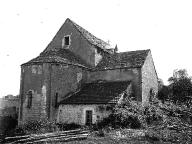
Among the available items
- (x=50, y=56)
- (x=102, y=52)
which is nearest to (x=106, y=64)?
(x=102, y=52)

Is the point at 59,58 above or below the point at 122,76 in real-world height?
above

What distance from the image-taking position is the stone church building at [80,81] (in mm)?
24438

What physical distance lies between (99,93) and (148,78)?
288 inches

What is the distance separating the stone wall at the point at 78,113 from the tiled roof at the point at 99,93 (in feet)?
1.57

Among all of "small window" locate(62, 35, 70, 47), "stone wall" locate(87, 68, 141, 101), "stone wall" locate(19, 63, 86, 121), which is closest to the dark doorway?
"stone wall" locate(19, 63, 86, 121)

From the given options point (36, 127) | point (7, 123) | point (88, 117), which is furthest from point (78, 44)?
point (7, 123)

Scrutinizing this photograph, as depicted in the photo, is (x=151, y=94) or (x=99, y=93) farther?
(x=151, y=94)

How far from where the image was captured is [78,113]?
79.7 feet

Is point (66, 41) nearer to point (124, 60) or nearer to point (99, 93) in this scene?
point (124, 60)

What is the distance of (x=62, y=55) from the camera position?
2834 cm

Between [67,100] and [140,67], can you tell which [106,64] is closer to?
[140,67]

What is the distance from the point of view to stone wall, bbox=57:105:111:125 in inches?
909

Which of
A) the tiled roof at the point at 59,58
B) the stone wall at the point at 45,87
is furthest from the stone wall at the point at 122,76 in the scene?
the stone wall at the point at 45,87

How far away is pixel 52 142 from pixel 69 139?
1320 mm
